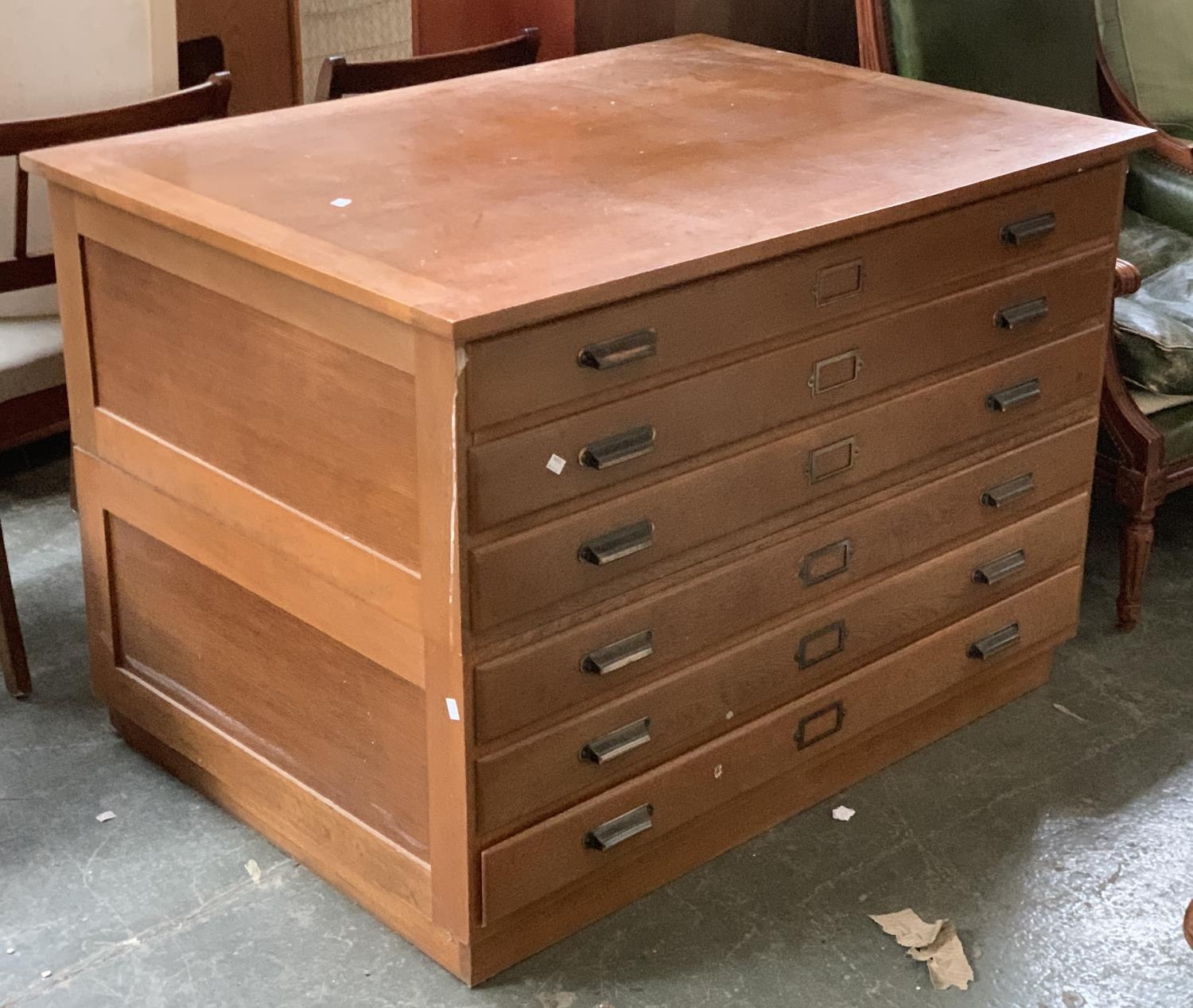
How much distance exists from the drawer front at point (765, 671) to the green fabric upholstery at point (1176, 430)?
9.8 inches

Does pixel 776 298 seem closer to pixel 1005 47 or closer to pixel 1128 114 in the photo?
pixel 1005 47

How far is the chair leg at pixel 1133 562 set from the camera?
2658 millimetres

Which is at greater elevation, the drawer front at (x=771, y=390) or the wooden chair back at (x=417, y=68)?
the wooden chair back at (x=417, y=68)

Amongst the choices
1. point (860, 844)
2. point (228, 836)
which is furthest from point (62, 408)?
point (860, 844)

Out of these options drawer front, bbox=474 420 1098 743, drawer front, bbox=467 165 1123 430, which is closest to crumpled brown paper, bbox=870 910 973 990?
drawer front, bbox=474 420 1098 743

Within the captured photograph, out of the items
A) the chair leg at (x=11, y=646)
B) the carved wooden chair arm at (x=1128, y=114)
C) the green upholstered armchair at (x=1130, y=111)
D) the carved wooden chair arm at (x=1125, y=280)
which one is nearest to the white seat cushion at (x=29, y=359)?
the chair leg at (x=11, y=646)

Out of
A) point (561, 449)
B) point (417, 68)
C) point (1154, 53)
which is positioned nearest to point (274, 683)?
point (561, 449)

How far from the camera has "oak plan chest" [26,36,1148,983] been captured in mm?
1728

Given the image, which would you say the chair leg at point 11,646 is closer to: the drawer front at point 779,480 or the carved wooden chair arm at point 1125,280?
the drawer front at point 779,480

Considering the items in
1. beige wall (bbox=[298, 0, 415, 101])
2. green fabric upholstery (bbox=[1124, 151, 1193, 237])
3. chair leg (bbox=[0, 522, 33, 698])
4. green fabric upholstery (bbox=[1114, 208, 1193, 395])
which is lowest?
chair leg (bbox=[0, 522, 33, 698])

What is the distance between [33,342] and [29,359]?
0.04 metres

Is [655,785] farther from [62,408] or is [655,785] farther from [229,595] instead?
[62,408]

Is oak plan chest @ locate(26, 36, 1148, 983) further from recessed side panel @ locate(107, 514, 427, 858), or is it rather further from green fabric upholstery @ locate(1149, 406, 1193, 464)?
green fabric upholstery @ locate(1149, 406, 1193, 464)

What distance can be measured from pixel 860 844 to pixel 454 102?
3.82ft
